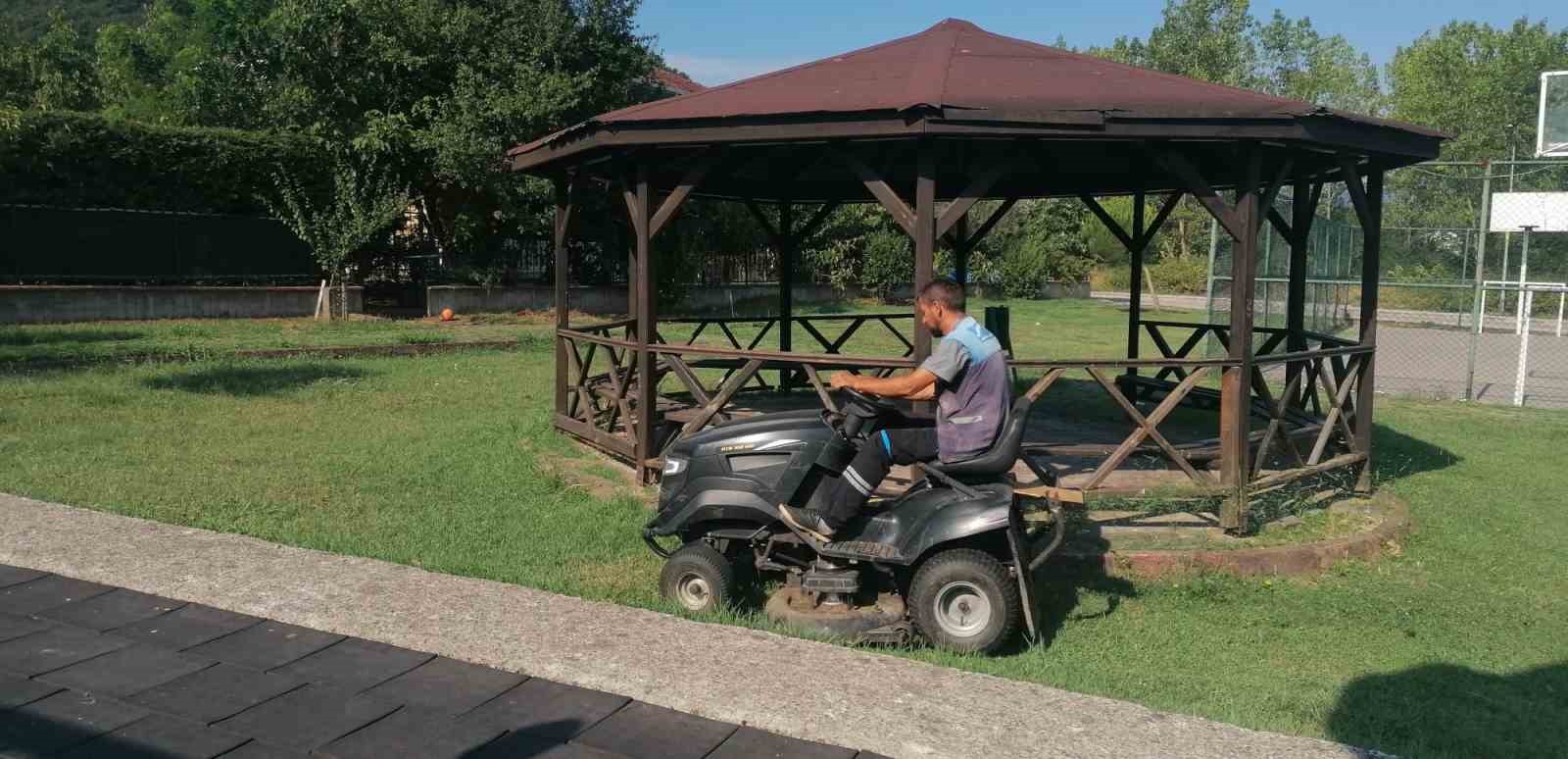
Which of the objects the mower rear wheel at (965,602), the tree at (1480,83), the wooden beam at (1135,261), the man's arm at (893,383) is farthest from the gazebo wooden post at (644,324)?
the tree at (1480,83)

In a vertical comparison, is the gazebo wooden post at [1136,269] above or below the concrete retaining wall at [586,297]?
above

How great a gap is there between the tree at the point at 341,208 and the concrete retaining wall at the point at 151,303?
865mm

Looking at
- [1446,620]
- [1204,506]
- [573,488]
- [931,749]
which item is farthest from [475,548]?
[1446,620]

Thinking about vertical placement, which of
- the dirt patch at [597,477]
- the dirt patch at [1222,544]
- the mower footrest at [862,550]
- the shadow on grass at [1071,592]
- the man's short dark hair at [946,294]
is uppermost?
the man's short dark hair at [946,294]

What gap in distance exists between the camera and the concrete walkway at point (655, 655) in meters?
4.34

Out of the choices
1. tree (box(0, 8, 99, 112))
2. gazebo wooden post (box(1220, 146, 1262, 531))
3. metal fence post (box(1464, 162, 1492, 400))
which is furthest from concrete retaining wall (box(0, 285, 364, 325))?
metal fence post (box(1464, 162, 1492, 400))

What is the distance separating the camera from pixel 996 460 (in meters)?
5.89

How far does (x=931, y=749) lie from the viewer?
4219 mm

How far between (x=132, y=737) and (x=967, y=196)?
5.86 metres

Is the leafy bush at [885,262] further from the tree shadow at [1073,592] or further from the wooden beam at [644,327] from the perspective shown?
the tree shadow at [1073,592]

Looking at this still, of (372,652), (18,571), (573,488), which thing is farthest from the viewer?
(573,488)

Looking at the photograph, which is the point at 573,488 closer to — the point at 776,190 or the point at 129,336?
the point at 776,190

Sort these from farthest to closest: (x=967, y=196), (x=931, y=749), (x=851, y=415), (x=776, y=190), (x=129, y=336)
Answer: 1. (x=129, y=336)
2. (x=776, y=190)
3. (x=967, y=196)
4. (x=851, y=415)
5. (x=931, y=749)

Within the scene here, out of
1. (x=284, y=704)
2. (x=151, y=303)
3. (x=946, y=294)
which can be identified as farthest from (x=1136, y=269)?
(x=151, y=303)
